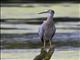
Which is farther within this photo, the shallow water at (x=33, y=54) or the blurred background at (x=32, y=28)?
the blurred background at (x=32, y=28)

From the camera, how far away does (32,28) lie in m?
7.61

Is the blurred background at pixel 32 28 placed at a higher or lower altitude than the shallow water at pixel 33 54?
lower

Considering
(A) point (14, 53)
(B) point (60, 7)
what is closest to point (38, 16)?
(B) point (60, 7)

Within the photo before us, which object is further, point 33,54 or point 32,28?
point 32,28

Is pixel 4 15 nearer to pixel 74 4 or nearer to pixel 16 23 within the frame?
pixel 16 23

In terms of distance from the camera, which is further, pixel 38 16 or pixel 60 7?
pixel 60 7

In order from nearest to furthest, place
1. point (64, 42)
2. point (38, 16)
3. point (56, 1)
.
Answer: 1. point (64, 42)
2. point (38, 16)
3. point (56, 1)

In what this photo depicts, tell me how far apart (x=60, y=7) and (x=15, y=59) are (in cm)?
514

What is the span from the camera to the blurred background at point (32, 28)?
18.8 feet

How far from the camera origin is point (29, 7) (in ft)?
33.1

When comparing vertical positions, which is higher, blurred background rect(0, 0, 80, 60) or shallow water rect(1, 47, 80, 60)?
shallow water rect(1, 47, 80, 60)

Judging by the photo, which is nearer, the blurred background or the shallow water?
the shallow water

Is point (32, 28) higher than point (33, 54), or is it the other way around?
point (33, 54)

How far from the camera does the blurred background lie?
5.73 metres
